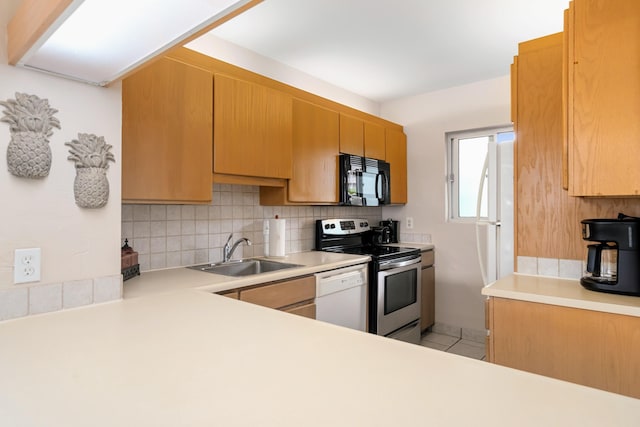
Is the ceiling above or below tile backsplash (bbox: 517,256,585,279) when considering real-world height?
above

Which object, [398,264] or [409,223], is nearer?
[398,264]

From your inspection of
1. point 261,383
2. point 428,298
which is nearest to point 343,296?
point 428,298

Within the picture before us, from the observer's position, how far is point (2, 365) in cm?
84

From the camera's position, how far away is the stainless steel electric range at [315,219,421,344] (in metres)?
2.81

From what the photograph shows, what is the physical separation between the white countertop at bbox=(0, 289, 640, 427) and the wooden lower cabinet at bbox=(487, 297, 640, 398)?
100 centimetres

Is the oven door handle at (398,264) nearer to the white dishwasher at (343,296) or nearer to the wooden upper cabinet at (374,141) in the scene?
the white dishwasher at (343,296)

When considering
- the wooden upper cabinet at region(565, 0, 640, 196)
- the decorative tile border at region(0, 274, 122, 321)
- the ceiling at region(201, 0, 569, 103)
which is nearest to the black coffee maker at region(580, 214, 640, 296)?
the wooden upper cabinet at region(565, 0, 640, 196)

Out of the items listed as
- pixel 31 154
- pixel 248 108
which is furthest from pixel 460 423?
pixel 248 108

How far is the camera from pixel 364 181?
325cm

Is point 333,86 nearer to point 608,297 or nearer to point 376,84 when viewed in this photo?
point 376,84

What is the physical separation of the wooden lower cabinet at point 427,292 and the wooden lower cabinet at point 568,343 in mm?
1709

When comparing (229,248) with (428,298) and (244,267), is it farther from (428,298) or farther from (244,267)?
(428,298)

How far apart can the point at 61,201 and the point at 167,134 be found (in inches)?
26.8

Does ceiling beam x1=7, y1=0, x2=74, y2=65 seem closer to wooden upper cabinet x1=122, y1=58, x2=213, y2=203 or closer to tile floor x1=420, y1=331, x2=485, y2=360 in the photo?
wooden upper cabinet x1=122, y1=58, x2=213, y2=203
